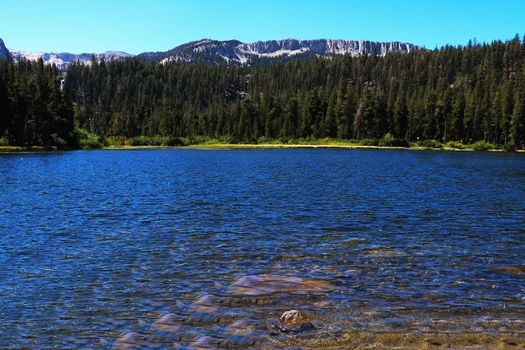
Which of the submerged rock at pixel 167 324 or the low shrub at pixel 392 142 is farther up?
the low shrub at pixel 392 142

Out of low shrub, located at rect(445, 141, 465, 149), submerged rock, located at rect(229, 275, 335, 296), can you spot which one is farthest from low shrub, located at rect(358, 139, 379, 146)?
submerged rock, located at rect(229, 275, 335, 296)

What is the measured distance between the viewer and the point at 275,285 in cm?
1689

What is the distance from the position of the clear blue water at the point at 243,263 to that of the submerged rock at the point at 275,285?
0.42 meters

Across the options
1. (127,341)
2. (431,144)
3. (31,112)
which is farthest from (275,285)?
(431,144)

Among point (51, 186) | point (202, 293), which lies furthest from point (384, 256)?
point (51, 186)

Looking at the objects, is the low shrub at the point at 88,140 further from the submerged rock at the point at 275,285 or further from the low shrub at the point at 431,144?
the submerged rock at the point at 275,285

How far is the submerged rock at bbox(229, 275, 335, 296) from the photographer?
1623 cm

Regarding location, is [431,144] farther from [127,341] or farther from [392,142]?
[127,341]

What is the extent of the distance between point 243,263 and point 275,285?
3.41m

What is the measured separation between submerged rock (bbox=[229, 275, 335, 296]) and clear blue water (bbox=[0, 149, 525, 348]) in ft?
1.38

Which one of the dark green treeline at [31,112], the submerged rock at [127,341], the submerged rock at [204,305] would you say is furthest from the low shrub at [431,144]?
the submerged rock at [127,341]

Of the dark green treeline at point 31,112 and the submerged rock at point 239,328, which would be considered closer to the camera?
the submerged rock at point 239,328

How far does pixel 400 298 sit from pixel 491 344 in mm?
3970

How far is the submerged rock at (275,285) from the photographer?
16234mm
